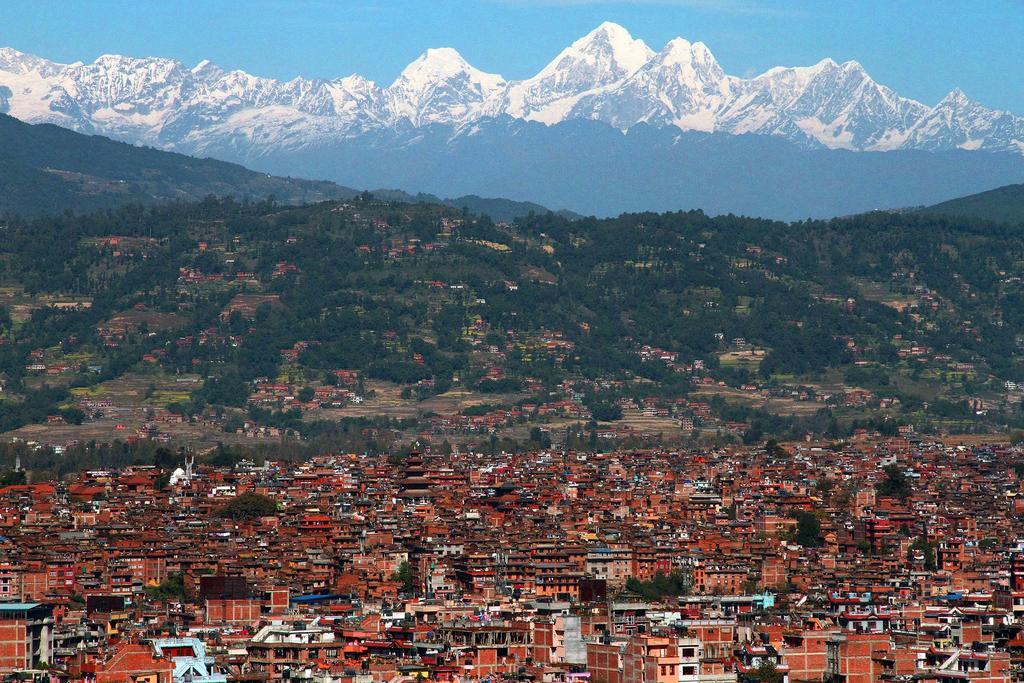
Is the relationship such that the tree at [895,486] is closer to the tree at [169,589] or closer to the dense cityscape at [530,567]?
the dense cityscape at [530,567]

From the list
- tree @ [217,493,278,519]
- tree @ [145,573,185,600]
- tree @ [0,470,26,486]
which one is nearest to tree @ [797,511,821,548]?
tree @ [217,493,278,519]

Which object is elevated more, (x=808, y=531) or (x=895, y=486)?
(x=895, y=486)

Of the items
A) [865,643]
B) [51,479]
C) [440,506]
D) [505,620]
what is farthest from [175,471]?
[865,643]

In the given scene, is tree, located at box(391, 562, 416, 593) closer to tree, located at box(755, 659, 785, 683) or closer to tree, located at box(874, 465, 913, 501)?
tree, located at box(755, 659, 785, 683)

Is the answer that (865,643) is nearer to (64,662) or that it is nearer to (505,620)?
(505,620)

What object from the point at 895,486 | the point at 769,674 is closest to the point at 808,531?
the point at 895,486

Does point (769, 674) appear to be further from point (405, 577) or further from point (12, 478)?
point (12, 478)
